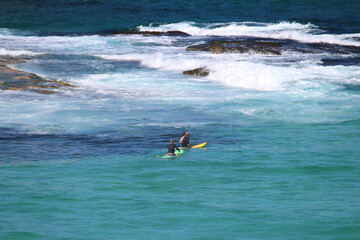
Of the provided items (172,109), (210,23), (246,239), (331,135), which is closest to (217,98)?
(172,109)

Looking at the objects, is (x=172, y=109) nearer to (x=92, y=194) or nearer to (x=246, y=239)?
(x=92, y=194)

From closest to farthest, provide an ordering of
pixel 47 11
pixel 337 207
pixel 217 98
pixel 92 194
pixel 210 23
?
pixel 337 207
pixel 92 194
pixel 217 98
pixel 210 23
pixel 47 11

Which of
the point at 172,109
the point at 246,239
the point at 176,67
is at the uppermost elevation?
the point at 176,67

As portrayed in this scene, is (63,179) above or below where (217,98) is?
below

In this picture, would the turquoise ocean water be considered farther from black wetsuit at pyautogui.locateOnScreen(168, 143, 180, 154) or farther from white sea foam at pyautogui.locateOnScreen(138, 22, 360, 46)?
white sea foam at pyautogui.locateOnScreen(138, 22, 360, 46)

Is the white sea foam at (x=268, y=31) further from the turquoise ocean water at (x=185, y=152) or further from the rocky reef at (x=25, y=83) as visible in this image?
the rocky reef at (x=25, y=83)

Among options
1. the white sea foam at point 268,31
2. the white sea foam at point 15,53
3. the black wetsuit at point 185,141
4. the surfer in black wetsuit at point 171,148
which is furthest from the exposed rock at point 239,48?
the surfer in black wetsuit at point 171,148

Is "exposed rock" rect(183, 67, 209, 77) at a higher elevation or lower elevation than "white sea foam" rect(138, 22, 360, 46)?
lower

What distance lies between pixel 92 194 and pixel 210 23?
180 feet

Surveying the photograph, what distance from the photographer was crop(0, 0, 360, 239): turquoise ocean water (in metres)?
11.2


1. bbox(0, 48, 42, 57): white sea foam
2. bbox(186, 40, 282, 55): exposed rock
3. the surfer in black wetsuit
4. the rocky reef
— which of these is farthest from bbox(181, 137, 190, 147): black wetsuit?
bbox(0, 48, 42, 57): white sea foam

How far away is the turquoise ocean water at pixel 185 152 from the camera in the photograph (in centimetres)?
1119

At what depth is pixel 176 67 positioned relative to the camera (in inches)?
1375

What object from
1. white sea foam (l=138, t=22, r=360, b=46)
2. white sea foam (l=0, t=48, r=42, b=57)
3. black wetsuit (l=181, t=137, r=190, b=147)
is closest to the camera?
black wetsuit (l=181, t=137, r=190, b=147)
